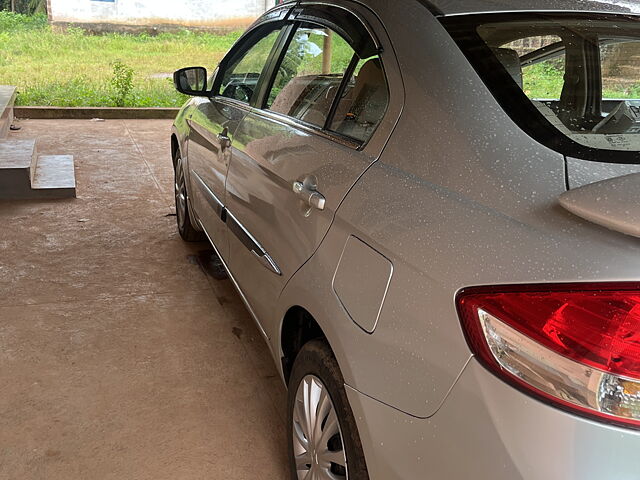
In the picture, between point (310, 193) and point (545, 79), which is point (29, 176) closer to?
point (310, 193)

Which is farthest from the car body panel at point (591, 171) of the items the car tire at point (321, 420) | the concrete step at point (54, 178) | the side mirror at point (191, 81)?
the concrete step at point (54, 178)

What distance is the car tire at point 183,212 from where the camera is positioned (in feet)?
13.9

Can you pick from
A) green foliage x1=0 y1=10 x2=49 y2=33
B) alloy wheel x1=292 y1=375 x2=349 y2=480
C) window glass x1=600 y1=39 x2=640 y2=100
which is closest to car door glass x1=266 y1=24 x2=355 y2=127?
window glass x1=600 y1=39 x2=640 y2=100

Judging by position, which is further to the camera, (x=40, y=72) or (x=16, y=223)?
(x=40, y=72)

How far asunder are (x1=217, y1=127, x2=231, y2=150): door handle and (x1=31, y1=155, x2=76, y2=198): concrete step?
311cm

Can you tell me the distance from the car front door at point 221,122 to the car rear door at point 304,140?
0.16 metres

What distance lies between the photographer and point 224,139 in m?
2.90

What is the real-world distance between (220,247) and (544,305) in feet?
7.24

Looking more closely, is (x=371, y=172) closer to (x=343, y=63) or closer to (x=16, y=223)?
(x=343, y=63)

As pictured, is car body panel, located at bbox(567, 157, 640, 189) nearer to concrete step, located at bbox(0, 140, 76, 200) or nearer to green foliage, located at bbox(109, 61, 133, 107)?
concrete step, located at bbox(0, 140, 76, 200)

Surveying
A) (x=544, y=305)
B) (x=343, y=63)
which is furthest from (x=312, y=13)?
(x=544, y=305)

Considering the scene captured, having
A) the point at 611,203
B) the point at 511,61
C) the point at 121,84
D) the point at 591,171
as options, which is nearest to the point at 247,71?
the point at 511,61

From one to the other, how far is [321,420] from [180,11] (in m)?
15.8

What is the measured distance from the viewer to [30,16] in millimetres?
15516
